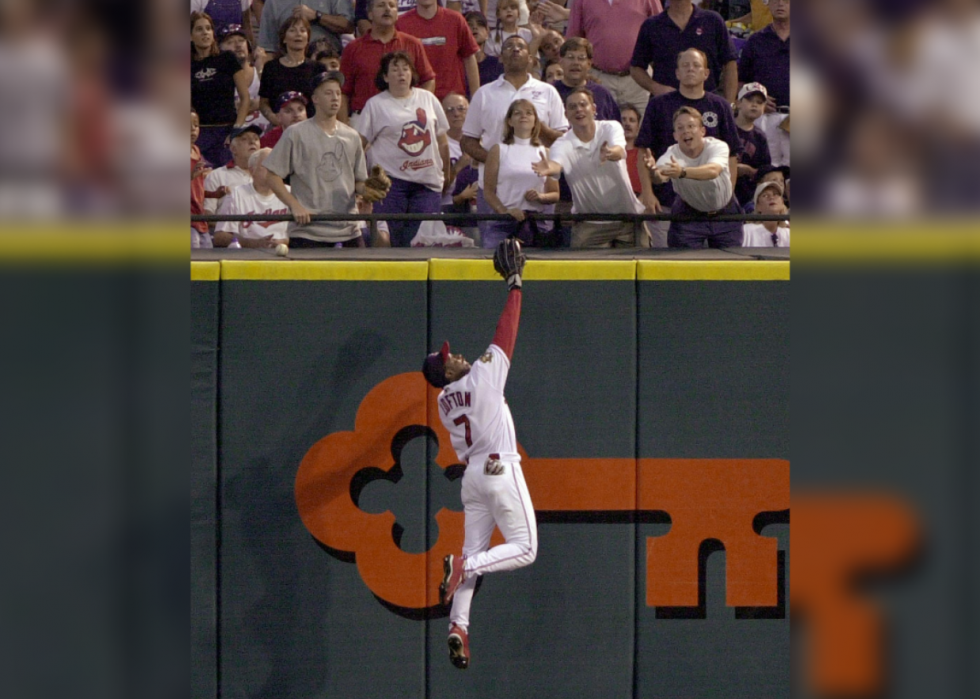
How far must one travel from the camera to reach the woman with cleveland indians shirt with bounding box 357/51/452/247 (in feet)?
25.5

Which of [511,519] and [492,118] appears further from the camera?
[492,118]

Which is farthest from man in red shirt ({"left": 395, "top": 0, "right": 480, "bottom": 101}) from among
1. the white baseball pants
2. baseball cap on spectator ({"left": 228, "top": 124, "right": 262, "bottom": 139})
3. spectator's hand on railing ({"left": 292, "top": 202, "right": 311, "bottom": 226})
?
the white baseball pants

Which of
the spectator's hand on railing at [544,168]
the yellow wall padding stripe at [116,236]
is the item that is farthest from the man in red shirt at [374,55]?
the yellow wall padding stripe at [116,236]

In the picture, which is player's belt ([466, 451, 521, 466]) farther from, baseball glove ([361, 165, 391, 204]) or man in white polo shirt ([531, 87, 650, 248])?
baseball glove ([361, 165, 391, 204])

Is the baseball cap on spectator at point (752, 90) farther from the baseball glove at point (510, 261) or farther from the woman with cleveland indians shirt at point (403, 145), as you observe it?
the baseball glove at point (510, 261)

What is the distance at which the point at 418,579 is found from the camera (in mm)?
6883

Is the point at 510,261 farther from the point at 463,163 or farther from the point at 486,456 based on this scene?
the point at 463,163

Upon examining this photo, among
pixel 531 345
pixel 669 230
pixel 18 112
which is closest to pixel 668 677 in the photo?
pixel 531 345

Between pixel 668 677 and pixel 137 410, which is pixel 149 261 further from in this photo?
pixel 668 677

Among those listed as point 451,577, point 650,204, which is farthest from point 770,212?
point 451,577

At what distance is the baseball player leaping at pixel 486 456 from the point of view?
20.8 ft

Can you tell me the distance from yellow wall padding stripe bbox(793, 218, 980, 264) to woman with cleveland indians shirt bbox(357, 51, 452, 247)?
263 inches

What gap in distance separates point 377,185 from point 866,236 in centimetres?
608

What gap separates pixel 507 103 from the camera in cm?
789
